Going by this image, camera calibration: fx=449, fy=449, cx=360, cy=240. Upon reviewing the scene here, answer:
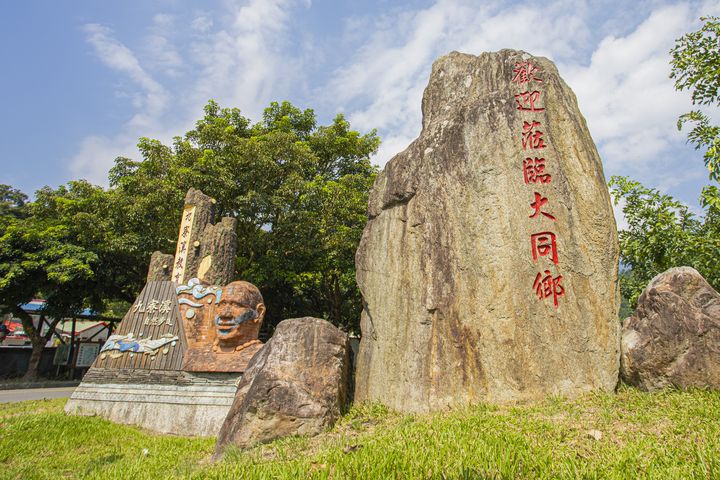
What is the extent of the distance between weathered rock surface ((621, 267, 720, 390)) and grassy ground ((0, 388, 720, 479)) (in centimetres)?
24

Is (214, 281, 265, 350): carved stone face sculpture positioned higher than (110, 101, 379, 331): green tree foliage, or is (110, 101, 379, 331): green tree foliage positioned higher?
(110, 101, 379, 331): green tree foliage

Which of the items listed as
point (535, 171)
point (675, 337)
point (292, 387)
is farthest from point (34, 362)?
point (675, 337)

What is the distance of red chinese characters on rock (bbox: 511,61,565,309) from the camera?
5246mm

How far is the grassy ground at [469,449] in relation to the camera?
10.0 ft

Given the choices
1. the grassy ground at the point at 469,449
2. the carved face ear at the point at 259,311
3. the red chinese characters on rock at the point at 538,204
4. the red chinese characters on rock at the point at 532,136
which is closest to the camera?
the grassy ground at the point at 469,449

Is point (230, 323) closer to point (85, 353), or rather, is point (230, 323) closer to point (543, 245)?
point (543, 245)

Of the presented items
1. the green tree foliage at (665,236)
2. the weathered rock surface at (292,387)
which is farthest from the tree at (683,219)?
the weathered rock surface at (292,387)

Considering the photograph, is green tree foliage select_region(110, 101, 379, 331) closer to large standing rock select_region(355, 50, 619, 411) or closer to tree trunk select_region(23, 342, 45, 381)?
tree trunk select_region(23, 342, 45, 381)

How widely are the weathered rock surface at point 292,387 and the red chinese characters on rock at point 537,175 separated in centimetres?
260

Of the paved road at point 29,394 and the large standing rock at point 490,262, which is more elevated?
the large standing rock at point 490,262

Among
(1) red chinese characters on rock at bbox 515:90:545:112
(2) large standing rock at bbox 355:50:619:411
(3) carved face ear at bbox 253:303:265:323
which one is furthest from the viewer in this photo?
(3) carved face ear at bbox 253:303:265:323

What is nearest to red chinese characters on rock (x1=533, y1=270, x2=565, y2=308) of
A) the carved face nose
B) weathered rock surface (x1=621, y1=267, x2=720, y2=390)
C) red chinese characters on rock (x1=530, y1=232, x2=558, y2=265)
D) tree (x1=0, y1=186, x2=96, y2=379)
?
red chinese characters on rock (x1=530, y1=232, x2=558, y2=265)

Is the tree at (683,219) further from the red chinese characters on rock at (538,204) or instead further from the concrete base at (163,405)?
the concrete base at (163,405)

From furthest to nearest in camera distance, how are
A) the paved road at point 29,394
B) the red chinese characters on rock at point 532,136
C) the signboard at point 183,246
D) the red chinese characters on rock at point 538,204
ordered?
the paved road at point 29,394
the signboard at point 183,246
the red chinese characters on rock at point 532,136
the red chinese characters on rock at point 538,204
